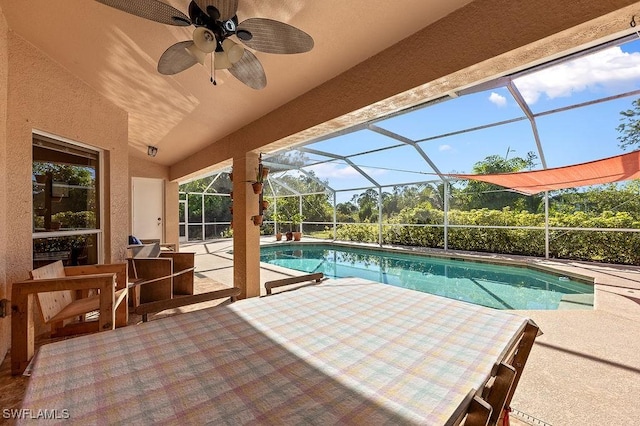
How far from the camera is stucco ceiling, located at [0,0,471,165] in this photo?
1.97 m

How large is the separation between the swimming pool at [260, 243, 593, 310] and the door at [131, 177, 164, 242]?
152 inches

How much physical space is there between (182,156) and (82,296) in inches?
169

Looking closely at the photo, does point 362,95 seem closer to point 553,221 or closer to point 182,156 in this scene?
point 182,156

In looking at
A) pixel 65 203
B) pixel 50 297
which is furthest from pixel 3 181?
pixel 50 297

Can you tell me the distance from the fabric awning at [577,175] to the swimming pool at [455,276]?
2.24m

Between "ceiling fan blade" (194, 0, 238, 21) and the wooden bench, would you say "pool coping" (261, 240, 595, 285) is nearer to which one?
the wooden bench

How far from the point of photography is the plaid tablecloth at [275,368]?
85 centimetres

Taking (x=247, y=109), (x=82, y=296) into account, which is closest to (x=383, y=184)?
(x=247, y=109)

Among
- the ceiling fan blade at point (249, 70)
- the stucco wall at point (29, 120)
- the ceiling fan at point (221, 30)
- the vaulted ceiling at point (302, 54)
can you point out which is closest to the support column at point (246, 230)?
the vaulted ceiling at point (302, 54)

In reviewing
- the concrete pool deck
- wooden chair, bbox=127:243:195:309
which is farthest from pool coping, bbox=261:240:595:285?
wooden chair, bbox=127:243:195:309

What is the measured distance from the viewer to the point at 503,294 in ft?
18.7

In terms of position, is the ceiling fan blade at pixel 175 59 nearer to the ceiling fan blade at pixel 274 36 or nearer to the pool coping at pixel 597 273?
the ceiling fan blade at pixel 274 36

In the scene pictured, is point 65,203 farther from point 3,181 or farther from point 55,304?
point 55,304

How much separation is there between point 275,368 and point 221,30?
1945mm
